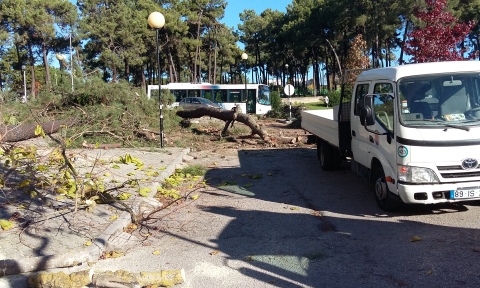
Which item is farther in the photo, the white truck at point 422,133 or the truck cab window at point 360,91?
the truck cab window at point 360,91

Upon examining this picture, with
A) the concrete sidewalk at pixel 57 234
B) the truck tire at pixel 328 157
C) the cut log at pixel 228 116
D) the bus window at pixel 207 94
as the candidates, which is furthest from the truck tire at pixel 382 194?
the bus window at pixel 207 94

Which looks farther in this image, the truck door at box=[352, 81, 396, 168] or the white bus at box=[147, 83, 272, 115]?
the white bus at box=[147, 83, 272, 115]

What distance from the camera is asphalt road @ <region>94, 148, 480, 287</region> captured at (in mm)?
4773

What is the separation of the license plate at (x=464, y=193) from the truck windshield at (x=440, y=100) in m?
0.86

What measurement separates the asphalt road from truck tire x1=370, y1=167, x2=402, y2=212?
13 centimetres

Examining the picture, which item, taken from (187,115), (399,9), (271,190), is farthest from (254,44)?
(271,190)

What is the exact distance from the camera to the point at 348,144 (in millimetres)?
8906

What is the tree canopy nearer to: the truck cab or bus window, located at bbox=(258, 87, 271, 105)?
bus window, located at bbox=(258, 87, 271, 105)

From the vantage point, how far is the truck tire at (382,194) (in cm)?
686

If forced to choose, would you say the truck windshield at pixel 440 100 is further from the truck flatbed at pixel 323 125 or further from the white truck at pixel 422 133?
the truck flatbed at pixel 323 125

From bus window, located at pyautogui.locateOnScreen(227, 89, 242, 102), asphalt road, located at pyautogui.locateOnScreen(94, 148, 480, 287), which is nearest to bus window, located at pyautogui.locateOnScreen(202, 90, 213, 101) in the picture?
bus window, located at pyautogui.locateOnScreen(227, 89, 242, 102)

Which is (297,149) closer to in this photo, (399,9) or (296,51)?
(399,9)

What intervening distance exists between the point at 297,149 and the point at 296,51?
45255 millimetres

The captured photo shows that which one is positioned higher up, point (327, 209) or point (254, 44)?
point (254, 44)
